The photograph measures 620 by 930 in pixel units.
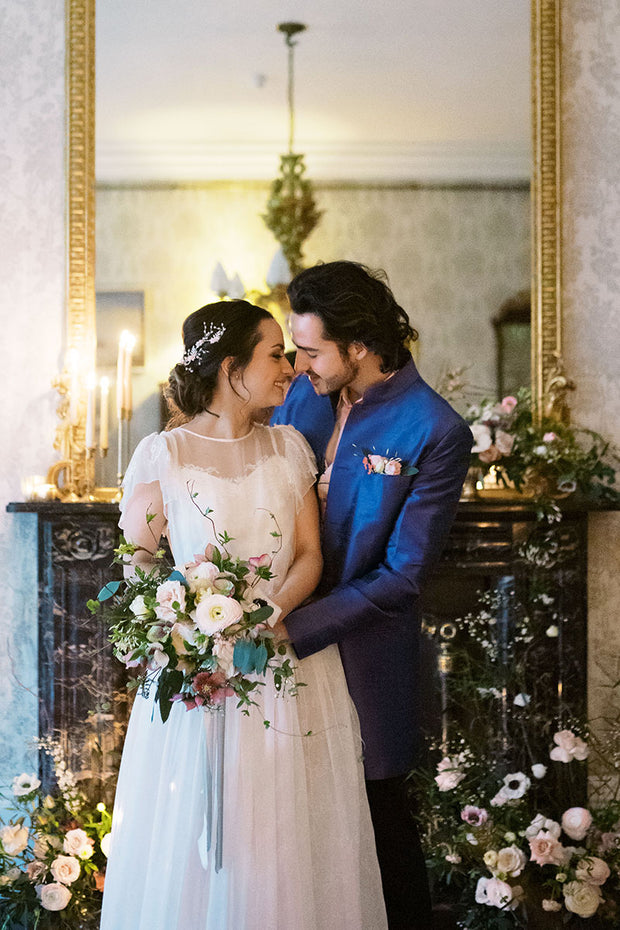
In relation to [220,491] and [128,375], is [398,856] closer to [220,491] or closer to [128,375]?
[220,491]

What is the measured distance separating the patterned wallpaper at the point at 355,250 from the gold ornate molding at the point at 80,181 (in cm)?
5

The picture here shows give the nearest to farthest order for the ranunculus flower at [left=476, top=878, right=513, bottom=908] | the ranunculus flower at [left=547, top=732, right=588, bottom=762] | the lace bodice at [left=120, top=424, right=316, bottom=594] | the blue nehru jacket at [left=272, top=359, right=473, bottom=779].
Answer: the lace bodice at [left=120, top=424, right=316, bottom=594], the blue nehru jacket at [left=272, top=359, right=473, bottom=779], the ranunculus flower at [left=476, top=878, right=513, bottom=908], the ranunculus flower at [left=547, top=732, right=588, bottom=762]

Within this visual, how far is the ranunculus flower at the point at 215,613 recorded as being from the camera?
154cm

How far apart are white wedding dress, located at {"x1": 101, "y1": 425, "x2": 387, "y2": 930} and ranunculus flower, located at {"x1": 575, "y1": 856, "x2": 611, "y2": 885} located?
817mm

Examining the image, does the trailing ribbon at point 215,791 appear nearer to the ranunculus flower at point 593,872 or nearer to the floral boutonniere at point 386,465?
the floral boutonniere at point 386,465

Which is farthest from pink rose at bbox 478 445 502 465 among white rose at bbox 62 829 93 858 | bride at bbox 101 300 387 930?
white rose at bbox 62 829 93 858

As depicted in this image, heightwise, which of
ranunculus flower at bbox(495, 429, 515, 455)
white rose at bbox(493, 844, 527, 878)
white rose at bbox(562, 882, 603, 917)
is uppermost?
ranunculus flower at bbox(495, 429, 515, 455)

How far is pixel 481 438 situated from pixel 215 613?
4.93 ft

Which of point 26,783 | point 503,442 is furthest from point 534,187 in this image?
point 26,783

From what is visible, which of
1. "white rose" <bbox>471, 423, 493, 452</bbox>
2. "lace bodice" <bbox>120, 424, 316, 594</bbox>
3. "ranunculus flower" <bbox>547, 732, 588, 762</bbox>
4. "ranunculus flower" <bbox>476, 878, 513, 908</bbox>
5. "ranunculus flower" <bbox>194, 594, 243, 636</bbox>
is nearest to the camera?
"ranunculus flower" <bbox>194, 594, 243, 636</bbox>

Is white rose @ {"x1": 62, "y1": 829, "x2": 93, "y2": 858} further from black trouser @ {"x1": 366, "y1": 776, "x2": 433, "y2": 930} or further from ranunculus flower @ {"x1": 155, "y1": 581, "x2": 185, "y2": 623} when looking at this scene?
ranunculus flower @ {"x1": 155, "y1": 581, "x2": 185, "y2": 623}

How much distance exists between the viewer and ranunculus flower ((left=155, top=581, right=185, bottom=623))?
156 cm

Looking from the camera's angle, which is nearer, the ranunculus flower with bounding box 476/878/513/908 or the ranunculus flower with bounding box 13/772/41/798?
the ranunculus flower with bounding box 476/878/513/908

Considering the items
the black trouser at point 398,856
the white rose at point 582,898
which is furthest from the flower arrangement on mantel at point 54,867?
the white rose at point 582,898
